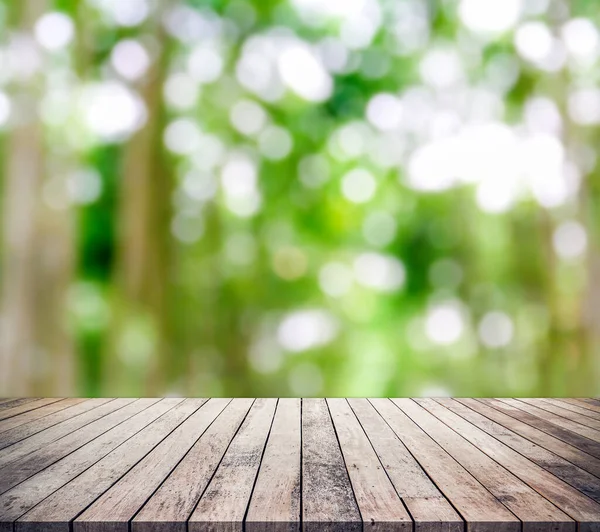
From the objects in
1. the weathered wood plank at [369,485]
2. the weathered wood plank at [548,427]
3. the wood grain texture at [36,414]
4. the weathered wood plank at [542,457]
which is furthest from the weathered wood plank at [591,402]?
the wood grain texture at [36,414]

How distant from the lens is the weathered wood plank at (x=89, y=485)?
1332 millimetres

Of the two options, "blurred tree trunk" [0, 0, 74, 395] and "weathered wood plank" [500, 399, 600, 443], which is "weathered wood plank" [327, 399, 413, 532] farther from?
"blurred tree trunk" [0, 0, 74, 395]

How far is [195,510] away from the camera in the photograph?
4.58 ft

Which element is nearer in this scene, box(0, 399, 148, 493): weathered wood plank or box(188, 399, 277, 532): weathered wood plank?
box(188, 399, 277, 532): weathered wood plank

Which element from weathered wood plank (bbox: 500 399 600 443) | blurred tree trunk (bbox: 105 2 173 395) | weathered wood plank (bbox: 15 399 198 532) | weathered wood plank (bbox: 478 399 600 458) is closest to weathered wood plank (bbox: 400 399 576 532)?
weathered wood plank (bbox: 478 399 600 458)

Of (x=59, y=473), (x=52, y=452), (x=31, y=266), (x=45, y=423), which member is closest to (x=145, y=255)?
(x=31, y=266)

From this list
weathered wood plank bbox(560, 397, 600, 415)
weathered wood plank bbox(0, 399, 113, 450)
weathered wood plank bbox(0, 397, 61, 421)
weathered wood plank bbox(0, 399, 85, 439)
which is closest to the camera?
weathered wood plank bbox(0, 399, 113, 450)

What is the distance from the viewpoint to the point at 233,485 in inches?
62.1

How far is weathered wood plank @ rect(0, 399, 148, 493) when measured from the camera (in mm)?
1664

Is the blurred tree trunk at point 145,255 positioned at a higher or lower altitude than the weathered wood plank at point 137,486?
higher

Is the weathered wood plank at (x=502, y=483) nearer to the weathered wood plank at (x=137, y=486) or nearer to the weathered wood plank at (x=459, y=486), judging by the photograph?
the weathered wood plank at (x=459, y=486)

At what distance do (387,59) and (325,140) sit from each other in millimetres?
570

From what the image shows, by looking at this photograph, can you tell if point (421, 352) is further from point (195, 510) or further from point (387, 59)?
point (195, 510)

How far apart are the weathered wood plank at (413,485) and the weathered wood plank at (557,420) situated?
0.71 metres
